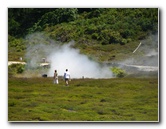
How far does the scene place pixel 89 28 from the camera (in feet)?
95.7

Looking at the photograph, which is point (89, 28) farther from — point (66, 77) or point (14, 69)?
point (14, 69)

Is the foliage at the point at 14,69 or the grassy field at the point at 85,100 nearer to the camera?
the grassy field at the point at 85,100

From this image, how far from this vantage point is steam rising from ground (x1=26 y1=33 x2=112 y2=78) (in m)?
28.9

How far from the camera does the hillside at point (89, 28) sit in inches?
1136

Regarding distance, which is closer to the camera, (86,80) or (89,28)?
(86,80)

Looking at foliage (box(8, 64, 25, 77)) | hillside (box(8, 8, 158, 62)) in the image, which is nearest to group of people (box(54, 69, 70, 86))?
hillside (box(8, 8, 158, 62))

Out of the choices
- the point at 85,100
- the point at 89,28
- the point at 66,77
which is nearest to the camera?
the point at 85,100

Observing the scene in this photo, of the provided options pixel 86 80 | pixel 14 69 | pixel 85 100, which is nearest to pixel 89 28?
pixel 86 80

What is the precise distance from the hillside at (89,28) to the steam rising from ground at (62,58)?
7cm

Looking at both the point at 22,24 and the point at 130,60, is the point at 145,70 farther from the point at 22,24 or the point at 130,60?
the point at 22,24

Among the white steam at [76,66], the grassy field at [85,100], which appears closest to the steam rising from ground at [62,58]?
the white steam at [76,66]

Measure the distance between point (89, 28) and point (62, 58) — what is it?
0.71 m

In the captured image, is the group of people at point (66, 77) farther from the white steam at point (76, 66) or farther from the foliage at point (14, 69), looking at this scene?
the foliage at point (14, 69)
